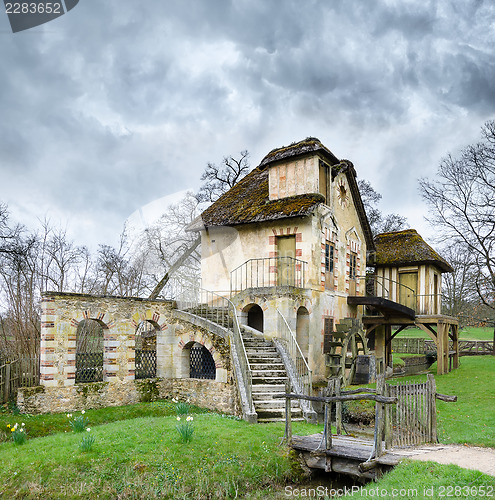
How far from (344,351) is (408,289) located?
337 inches

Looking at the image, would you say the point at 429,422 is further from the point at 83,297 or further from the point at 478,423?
the point at 83,297

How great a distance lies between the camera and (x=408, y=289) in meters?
23.8

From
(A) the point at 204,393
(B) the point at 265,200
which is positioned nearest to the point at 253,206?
(B) the point at 265,200

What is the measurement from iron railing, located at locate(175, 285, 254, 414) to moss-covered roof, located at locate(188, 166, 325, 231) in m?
3.17

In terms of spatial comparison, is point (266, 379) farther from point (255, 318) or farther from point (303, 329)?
point (255, 318)

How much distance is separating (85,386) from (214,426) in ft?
18.5

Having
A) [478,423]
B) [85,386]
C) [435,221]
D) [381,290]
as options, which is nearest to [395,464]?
[478,423]

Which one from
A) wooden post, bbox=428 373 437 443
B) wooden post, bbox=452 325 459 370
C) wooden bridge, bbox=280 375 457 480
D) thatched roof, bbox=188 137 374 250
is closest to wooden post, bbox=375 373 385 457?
wooden bridge, bbox=280 375 457 480

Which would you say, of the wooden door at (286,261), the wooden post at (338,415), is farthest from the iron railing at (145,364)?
the wooden post at (338,415)

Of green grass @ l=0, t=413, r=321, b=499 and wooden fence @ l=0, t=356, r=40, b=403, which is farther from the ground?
wooden fence @ l=0, t=356, r=40, b=403

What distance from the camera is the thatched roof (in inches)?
680

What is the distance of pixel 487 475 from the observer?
6570 mm

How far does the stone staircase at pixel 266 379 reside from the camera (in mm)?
11836

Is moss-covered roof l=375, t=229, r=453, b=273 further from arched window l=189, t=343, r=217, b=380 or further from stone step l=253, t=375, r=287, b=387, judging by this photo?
stone step l=253, t=375, r=287, b=387
